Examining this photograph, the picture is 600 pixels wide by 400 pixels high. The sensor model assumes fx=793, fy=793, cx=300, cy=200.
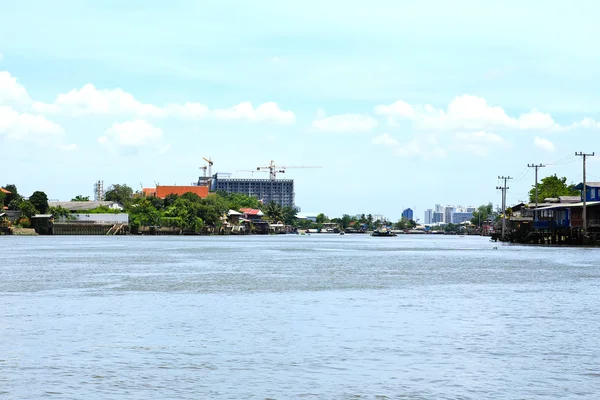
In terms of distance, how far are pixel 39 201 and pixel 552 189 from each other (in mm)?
113312

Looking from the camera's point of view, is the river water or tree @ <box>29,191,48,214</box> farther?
tree @ <box>29,191,48,214</box>

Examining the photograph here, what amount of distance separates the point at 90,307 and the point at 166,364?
482 inches

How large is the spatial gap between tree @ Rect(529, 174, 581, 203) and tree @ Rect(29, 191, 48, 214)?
357 ft

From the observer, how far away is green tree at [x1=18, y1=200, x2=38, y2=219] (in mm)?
176750

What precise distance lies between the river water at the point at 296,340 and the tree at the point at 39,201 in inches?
5827

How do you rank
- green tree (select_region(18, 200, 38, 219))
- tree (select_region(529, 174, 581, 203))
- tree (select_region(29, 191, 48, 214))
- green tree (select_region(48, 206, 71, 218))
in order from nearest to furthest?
tree (select_region(529, 174, 581, 203)) → green tree (select_region(18, 200, 38, 219)) → tree (select_region(29, 191, 48, 214)) → green tree (select_region(48, 206, 71, 218))

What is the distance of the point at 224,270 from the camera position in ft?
180

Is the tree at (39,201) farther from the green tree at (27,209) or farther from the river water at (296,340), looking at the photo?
the river water at (296,340)

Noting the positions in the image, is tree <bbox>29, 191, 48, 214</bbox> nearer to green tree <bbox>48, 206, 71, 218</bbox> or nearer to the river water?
green tree <bbox>48, 206, 71, 218</bbox>

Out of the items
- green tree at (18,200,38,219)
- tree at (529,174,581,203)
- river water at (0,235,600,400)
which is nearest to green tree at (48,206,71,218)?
green tree at (18,200,38,219)

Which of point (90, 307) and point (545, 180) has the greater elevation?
point (545, 180)

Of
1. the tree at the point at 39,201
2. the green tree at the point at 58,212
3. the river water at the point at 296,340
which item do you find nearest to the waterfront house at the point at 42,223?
the green tree at the point at 58,212

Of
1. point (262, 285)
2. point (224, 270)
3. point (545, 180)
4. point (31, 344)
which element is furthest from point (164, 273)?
point (545, 180)

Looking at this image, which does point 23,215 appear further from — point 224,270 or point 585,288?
point 585,288
